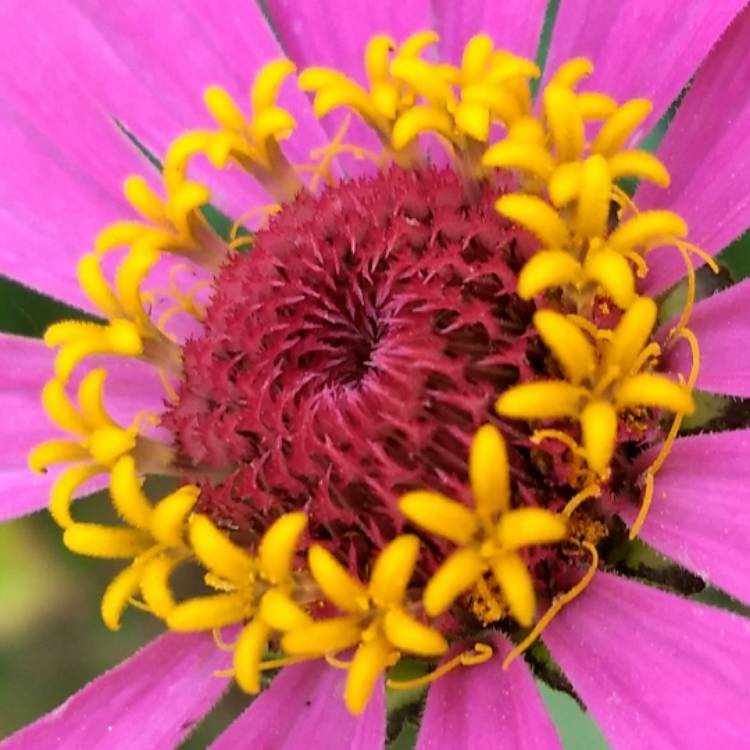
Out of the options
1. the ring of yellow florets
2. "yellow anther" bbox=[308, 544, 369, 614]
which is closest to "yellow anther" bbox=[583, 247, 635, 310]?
the ring of yellow florets

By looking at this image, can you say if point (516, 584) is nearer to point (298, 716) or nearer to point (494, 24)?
point (298, 716)

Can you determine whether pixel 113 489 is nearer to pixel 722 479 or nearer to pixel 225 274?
pixel 225 274

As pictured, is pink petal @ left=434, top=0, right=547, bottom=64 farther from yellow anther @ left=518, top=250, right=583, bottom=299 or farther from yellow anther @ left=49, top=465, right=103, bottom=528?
yellow anther @ left=49, top=465, right=103, bottom=528

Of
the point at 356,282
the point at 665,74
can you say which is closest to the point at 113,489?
the point at 356,282

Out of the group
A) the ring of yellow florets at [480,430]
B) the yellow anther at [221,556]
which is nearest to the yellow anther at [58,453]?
the ring of yellow florets at [480,430]

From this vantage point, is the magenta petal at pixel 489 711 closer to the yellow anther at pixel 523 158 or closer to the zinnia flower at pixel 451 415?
the zinnia flower at pixel 451 415

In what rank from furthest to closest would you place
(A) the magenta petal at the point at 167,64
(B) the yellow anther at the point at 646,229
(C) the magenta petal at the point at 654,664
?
(A) the magenta petal at the point at 167,64, (B) the yellow anther at the point at 646,229, (C) the magenta petal at the point at 654,664

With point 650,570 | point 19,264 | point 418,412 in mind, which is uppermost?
point 19,264
